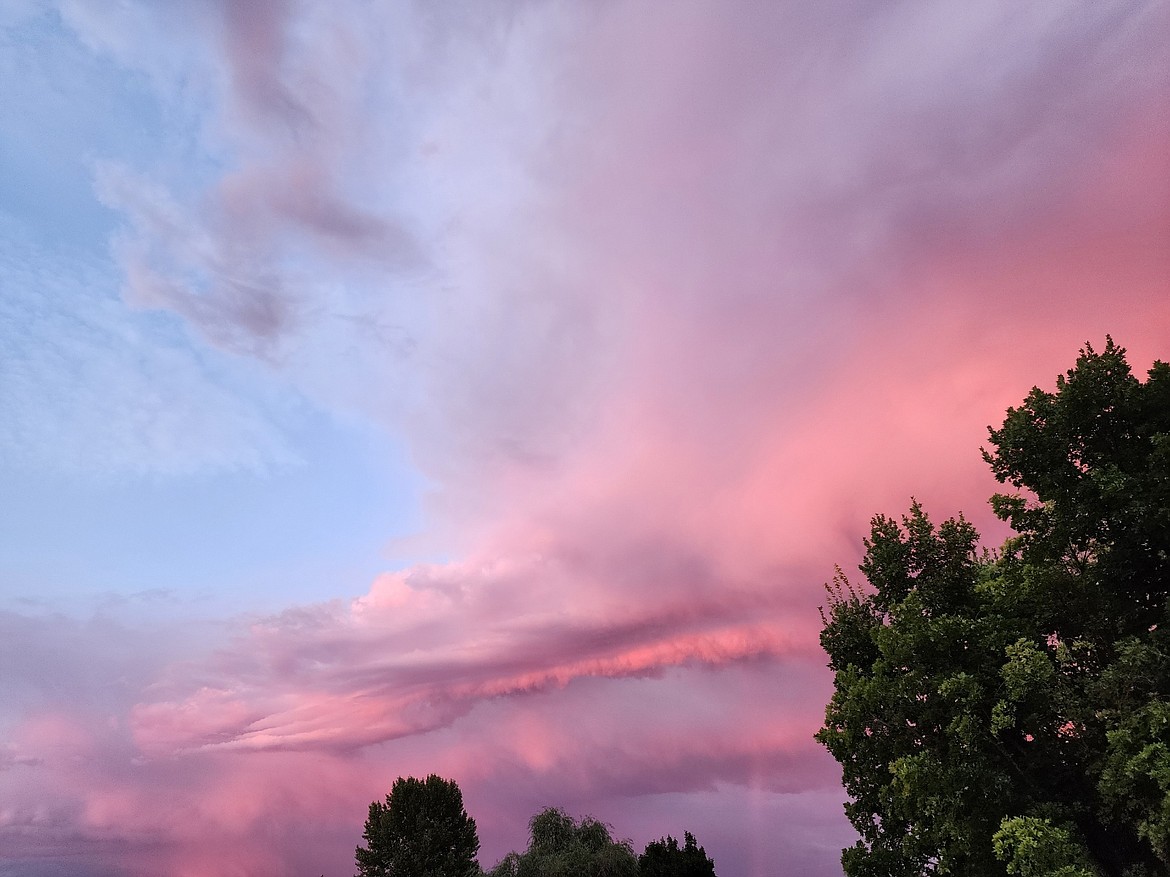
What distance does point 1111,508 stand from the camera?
2703 cm

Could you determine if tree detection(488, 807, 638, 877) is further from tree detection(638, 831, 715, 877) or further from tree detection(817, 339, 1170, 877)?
tree detection(817, 339, 1170, 877)

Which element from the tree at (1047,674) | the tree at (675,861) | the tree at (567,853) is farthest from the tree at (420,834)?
the tree at (1047,674)

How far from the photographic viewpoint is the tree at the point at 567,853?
2404 inches

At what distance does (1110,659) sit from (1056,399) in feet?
32.7

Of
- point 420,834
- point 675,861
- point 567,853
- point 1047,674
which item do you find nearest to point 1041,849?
point 1047,674

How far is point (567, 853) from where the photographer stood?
208 feet

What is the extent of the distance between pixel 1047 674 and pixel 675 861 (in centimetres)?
3344

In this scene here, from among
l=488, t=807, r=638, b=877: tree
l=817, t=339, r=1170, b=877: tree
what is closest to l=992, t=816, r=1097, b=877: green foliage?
l=817, t=339, r=1170, b=877: tree

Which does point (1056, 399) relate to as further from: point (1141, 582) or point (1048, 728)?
point (1048, 728)

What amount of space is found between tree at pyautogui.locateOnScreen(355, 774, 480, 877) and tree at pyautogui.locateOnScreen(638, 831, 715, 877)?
25088 millimetres

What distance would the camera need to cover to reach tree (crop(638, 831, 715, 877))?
50094mm

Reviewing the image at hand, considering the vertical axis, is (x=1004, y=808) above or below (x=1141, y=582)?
below

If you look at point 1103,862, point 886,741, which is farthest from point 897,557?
point 1103,862

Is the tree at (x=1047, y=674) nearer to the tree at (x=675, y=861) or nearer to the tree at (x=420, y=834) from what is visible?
the tree at (x=675, y=861)
